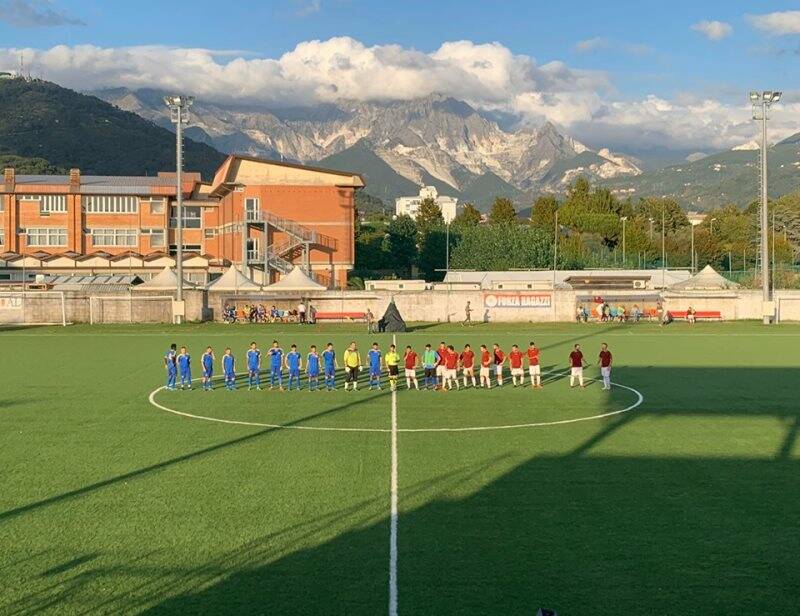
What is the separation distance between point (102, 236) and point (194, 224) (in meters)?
9.73

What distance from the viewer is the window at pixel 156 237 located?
96.1 meters

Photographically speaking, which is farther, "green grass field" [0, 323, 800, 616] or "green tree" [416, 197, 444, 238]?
"green tree" [416, 197, 444, 238]

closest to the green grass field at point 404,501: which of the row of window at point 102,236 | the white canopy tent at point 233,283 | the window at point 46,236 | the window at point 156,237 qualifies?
the white canopy tent at point 233,283

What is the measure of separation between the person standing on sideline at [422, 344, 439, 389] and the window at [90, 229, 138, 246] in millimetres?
70840

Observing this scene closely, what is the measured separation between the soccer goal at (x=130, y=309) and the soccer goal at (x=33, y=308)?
2040 mm

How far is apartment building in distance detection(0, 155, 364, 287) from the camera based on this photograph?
8650cm

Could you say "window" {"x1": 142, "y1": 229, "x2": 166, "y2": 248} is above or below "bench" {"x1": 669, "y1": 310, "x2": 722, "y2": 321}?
above

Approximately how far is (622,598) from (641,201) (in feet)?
544

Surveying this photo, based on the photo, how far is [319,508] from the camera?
1648 cm

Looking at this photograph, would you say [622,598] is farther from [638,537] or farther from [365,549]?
[365,549]

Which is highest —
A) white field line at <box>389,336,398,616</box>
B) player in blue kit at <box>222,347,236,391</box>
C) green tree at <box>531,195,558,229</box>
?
green tree at <box>531,195,558,229</box>

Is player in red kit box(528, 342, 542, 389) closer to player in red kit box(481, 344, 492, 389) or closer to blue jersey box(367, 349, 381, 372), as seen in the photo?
player in red kit box(481, 344, 492, 389)

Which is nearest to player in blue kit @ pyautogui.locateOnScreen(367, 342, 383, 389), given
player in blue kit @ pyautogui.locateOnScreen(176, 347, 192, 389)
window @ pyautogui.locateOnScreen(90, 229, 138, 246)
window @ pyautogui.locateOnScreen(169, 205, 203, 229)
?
player in blue kit @ pyautogui.locateOnScreen(176, 347, 192, 389)

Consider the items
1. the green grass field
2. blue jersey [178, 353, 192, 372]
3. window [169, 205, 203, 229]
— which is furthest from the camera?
window [169, 205, 203, 229]
